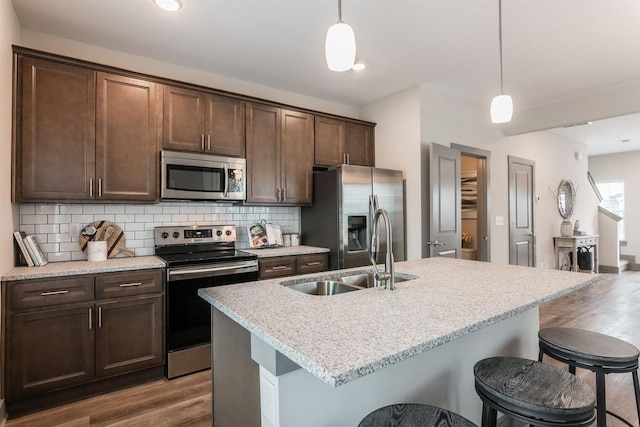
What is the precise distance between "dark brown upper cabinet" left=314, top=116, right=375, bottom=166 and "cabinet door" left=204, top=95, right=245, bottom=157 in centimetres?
90

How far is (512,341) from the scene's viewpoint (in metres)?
1.96

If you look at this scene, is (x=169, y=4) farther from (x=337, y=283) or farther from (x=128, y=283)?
(x=337, y=283)

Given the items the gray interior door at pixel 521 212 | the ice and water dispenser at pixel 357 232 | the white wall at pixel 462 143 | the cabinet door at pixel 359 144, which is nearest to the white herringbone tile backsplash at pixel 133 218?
the ice and water dispenser at pixel 357 232

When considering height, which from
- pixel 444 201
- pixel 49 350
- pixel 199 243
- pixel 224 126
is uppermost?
pixel 224 126

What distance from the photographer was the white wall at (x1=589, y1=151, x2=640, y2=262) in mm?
7730

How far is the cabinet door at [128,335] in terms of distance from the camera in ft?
7.79

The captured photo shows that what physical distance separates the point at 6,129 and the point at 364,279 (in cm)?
248

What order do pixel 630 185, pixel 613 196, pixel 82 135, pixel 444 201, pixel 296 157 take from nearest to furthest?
pixel 82 135 → pixel 296 157 → pixel 444 201 → pixel 630 185 → pixel 613 196

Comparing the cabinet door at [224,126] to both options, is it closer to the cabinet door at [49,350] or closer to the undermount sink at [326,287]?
the cabinet door at [49,350]

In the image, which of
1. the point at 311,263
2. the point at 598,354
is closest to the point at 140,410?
the point at 311,263

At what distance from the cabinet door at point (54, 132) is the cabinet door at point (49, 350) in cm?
85

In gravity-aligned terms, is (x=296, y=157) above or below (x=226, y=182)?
above

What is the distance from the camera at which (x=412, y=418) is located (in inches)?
44.1

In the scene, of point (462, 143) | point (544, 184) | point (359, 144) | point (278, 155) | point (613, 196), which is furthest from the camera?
point (613, 196)
